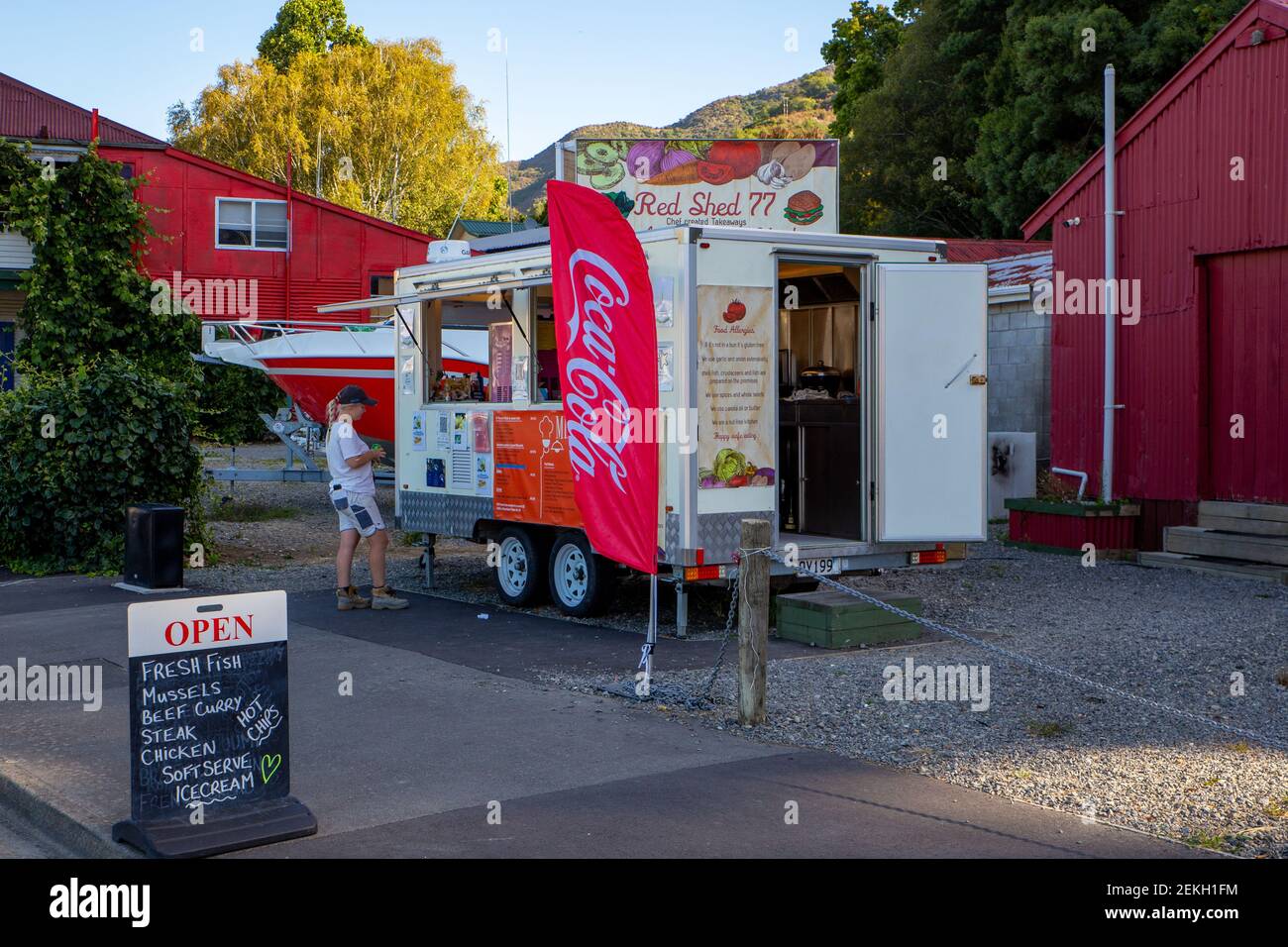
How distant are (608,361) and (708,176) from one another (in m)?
5.12

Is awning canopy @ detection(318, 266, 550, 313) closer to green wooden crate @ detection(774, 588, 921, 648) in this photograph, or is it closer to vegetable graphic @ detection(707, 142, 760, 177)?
vegetable graphic @ detection(707, 142, 760, 177)

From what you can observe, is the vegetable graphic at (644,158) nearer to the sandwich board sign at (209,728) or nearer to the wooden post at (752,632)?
the wooden post at (752,632)

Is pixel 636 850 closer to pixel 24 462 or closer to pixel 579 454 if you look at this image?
pixel 579 454

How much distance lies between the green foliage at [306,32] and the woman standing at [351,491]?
54.3m

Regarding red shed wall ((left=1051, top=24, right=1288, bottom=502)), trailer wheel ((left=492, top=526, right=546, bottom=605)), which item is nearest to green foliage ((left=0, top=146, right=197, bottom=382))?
trailer wheel ((left=492, top=526, right=546, bottom=605))

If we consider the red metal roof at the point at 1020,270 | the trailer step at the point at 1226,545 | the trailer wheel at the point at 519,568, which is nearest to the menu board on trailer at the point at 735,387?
the trailer wheel at the point at 519,568

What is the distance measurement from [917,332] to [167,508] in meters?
6.90

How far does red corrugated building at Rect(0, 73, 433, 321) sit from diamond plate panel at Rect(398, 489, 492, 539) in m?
16.6

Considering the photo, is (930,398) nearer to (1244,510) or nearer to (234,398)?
(1244,510)

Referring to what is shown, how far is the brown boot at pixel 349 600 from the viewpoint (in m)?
11.7

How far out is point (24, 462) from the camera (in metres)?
13.8

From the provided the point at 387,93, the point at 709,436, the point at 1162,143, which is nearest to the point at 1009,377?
the point at 1162,143

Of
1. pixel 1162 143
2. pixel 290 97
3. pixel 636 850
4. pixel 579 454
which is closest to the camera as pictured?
pixel 636 850

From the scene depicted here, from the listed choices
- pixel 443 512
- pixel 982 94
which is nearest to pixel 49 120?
pixel 982 94
